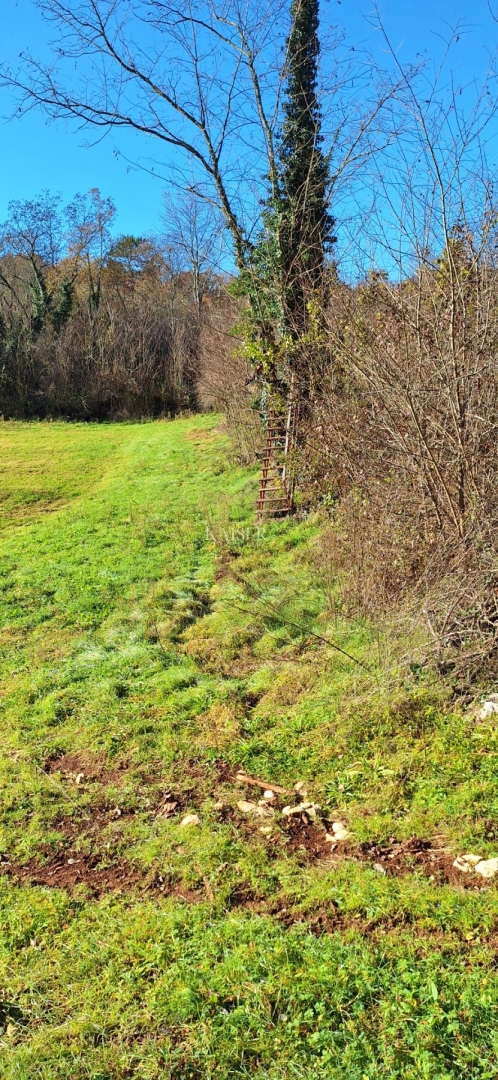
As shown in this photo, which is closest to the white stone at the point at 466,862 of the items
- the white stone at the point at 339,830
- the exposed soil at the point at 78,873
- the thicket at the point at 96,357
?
the white stone at the point at 339,830

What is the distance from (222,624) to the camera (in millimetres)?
6871

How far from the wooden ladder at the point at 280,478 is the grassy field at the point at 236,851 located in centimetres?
334

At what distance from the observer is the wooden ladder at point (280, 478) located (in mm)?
10859

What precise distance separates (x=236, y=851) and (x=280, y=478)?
8222mm

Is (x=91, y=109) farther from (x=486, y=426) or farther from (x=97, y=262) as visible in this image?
(x=97, y=262)

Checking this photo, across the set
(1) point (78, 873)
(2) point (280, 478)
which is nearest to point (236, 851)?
(1) point (78, 873)

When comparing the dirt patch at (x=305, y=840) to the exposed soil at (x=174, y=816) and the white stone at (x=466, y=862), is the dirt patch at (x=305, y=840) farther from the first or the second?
the white stone at (x=466, y=862)

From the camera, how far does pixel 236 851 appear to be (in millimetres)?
3602

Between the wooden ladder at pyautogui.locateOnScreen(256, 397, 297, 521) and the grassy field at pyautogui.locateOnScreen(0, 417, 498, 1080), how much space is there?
3.34m

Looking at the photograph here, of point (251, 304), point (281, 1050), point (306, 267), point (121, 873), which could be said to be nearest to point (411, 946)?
point (281, 1050)

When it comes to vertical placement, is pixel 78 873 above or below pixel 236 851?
below

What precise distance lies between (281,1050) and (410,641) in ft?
9.36

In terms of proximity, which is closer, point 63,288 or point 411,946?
point 411,946

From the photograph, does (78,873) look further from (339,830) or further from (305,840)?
(339,830)
